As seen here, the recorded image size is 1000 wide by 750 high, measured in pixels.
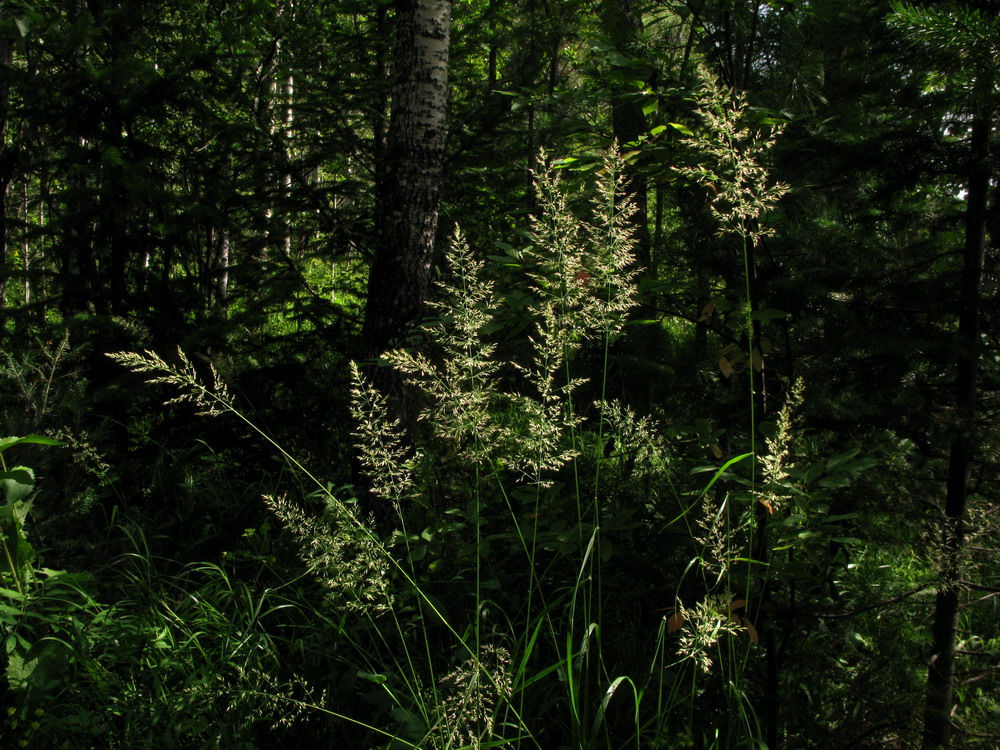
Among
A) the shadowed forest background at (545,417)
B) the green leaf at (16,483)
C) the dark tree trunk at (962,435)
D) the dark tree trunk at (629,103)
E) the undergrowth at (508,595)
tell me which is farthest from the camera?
the dark tree trunk at (629,103)

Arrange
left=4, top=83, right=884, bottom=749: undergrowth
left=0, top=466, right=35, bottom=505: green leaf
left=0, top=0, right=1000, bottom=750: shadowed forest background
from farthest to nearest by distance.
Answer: left=0, top=466, right=35, bottom=505: green leaf, left=0, top=0, right=1000, bottom=750: shadowed forest background, left=4, top=83, right=884, bottom=749: undergrowth

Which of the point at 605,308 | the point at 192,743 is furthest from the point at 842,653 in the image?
the point at 192,743

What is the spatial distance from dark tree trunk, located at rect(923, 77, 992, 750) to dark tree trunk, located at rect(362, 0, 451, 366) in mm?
2364

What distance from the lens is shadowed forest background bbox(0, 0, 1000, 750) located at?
1850 mm

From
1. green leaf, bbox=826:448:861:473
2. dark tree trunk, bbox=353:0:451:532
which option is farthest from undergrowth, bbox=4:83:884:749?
dark tree trunk, bbox=353:0:451:532

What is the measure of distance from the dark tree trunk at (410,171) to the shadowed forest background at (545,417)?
17mm

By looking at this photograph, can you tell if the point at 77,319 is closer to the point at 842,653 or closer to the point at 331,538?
the point at 331,538

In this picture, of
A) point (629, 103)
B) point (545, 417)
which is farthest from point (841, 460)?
point (629, 103)

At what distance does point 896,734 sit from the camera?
7.72ft

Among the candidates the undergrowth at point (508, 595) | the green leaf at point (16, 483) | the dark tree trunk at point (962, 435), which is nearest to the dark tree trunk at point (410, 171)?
the undergrowth at point (508, 595)

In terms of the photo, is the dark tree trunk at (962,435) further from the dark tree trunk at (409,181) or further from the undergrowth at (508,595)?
the dark tree trunk at (409,181)

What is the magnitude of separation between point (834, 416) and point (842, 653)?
1089 millimetres

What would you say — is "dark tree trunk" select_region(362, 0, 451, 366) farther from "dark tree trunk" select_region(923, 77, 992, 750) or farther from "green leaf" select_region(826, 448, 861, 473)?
"dark tree trunk" select_region(923, 77, 992, 750)

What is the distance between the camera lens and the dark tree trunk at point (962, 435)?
2160mm
